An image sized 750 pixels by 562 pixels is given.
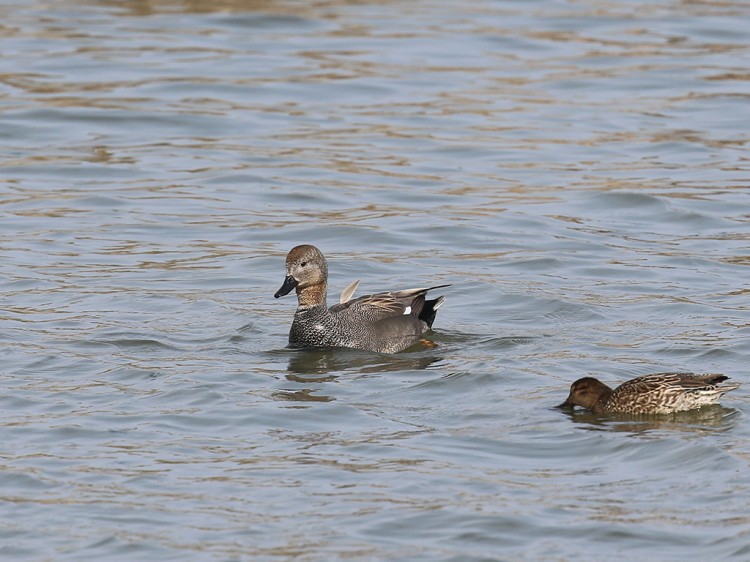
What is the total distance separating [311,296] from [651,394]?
135 inches

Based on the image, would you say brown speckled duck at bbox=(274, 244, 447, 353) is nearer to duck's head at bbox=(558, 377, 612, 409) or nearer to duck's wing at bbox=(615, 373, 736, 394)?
duck's head at bbox=(558, 377, 612, 409)

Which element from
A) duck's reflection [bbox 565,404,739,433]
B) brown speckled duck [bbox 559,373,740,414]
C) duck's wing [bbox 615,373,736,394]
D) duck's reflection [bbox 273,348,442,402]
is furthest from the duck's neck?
duck's wing [bbox 615,373,736,394]

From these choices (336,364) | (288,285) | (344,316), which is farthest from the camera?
(344,316)

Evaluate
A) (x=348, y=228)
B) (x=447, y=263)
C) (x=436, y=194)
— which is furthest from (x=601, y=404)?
(x=436, y=194)

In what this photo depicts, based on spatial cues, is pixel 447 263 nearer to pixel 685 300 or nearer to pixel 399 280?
pixel 399 280

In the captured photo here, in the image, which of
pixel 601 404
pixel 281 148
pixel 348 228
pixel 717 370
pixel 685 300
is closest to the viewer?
pixel 601 404

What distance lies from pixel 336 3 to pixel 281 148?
8782 mm

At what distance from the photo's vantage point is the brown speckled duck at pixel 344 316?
1288 centimetres

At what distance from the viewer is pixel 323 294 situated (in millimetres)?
13156

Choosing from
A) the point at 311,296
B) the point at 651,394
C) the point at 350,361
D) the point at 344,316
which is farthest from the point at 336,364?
the point at 651,394

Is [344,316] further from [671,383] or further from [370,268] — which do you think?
[671,383]

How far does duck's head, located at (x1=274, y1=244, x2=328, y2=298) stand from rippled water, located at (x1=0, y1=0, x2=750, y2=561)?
21.2 inches

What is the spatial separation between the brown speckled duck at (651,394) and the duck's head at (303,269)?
9.44 ft

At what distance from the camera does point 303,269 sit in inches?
509
